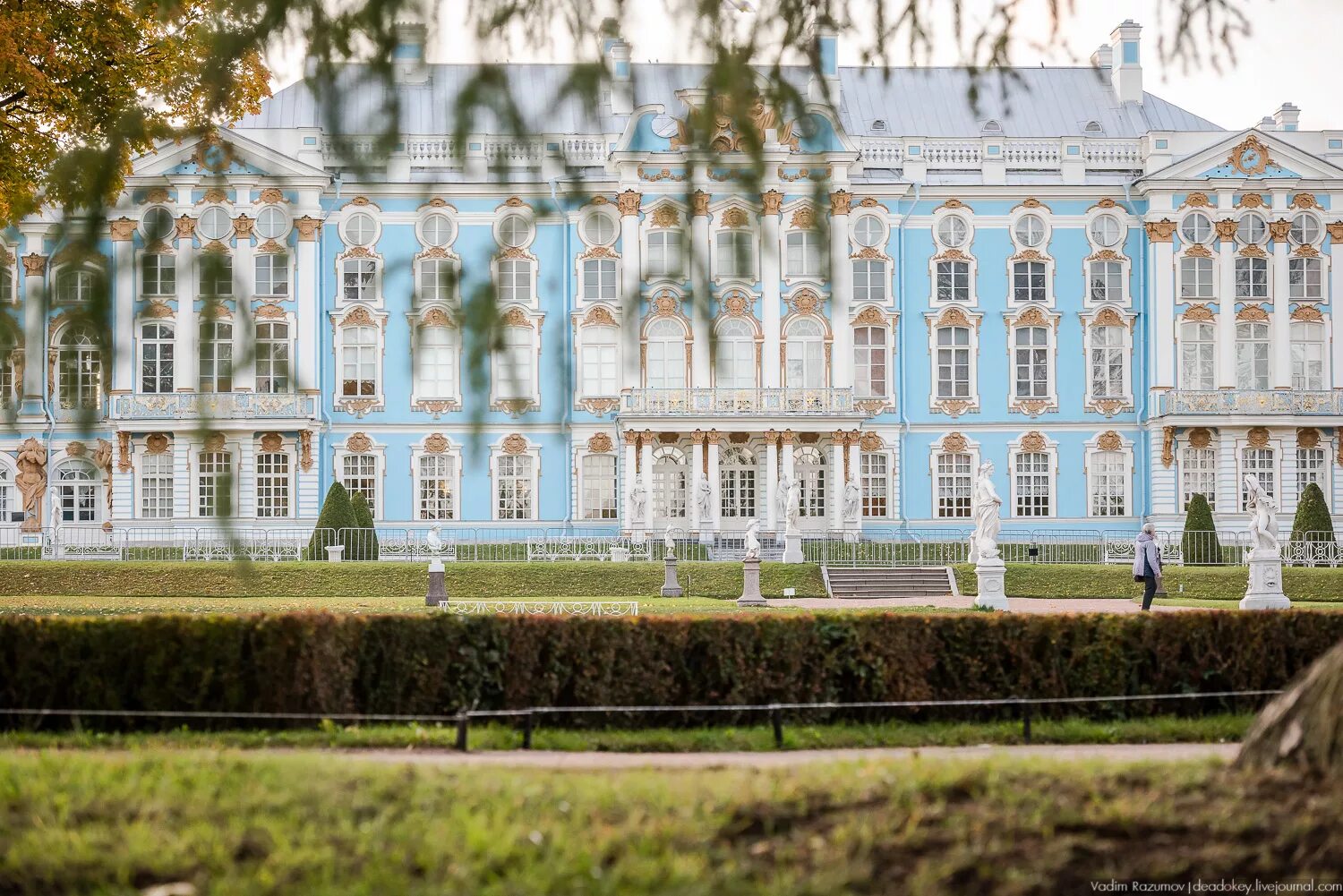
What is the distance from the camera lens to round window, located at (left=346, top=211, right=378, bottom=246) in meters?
33.8

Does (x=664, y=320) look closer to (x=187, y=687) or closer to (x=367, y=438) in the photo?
(x=367, y=438)

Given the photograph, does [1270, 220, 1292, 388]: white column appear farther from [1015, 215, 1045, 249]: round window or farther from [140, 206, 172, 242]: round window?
[140, 206, 172, 242]: round window

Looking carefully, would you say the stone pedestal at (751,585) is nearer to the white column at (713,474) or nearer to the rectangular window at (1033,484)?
the white column at (713,474)

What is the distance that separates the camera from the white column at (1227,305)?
33812 millimetres

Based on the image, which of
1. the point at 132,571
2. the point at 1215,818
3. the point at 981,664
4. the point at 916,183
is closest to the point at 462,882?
the point at 1215,818

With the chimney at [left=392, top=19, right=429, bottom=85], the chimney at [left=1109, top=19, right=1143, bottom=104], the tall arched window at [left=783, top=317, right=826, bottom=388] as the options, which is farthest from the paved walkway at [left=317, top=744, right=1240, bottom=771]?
the chimney at [left=1109, top=19, right=1143, bottom=104]

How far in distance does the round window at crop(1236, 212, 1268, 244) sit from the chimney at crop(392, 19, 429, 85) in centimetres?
3225

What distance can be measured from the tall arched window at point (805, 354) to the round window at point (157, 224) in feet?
95.4

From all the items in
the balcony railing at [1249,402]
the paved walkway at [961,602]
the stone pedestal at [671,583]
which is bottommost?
the paved walkway at [961,602]

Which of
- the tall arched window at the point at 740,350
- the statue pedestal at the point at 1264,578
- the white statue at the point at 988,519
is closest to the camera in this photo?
the statue pedestal at the point at 1264,578

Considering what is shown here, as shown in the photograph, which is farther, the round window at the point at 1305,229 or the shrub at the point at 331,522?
the round window at the point at 1305,229

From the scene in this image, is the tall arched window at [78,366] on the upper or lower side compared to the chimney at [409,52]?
lower

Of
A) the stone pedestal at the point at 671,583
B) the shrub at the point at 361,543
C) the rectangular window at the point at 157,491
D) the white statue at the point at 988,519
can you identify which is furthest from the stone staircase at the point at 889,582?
the rectangular window at the point at 157,491

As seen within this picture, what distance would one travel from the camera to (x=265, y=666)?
31.1 feet
